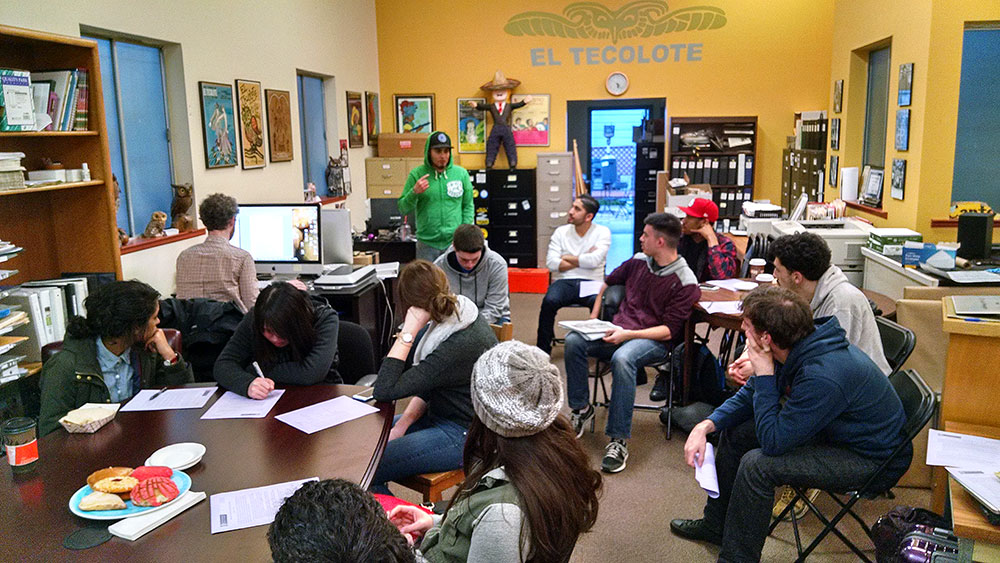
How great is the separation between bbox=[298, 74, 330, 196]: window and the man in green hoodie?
1944 mm

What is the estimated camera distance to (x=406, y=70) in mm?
9562

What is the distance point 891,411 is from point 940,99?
12.3 feet

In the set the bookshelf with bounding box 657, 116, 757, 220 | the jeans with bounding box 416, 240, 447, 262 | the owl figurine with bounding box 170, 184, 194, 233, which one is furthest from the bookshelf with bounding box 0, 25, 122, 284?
the bookshelf with bounding box 657, 116, 757, 220

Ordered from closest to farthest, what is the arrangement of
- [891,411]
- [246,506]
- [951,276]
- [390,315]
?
[246,506], [891,411], [951,276], [390,315]

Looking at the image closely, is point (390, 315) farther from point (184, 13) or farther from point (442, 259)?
point (184, 13)

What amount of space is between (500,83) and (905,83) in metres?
4.66

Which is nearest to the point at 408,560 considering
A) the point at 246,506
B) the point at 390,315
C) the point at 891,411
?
the point at 246,506

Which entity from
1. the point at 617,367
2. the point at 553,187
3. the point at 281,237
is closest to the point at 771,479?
the point at 617,367

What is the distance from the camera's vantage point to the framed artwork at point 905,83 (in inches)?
228

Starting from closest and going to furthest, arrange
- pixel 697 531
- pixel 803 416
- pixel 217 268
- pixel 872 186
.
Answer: pixel 803 416
pixel 697 531
pixel 217 268
pixel 872 186

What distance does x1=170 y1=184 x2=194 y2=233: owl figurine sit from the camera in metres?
5.36

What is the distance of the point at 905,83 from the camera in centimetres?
589

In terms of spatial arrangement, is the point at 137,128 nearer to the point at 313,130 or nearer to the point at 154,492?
the point at 313,130

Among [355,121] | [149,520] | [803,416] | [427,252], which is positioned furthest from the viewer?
[355,121]
